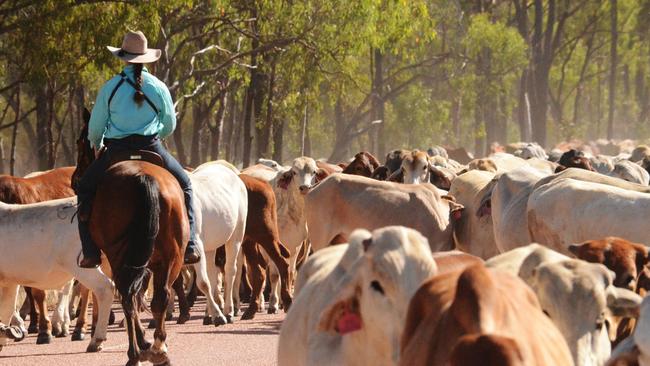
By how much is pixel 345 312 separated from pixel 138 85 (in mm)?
6259

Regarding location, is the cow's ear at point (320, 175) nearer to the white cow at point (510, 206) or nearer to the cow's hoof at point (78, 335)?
the white cow at point (510, 206)

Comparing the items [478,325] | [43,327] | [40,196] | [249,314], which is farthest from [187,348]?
[478,325]

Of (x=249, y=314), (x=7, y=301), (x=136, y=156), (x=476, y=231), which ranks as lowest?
(x=249, y=314)

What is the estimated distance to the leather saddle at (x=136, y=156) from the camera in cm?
1236

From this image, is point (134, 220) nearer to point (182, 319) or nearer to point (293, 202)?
point (182, 319)

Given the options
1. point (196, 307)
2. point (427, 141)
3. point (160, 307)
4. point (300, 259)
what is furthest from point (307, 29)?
point (427, 141)

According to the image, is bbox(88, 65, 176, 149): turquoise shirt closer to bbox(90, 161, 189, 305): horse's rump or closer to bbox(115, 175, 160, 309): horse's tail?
bbox(90, 161, 189, 305): horse's rump

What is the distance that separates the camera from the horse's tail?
11594 mm

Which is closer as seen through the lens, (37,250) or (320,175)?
(37,250)

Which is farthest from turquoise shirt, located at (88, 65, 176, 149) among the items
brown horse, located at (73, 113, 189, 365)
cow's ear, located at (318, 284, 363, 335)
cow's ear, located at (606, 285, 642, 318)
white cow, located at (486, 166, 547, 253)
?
cow's ear, located at (318, 284, 363, 335)

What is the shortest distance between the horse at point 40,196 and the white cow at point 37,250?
0.80 metres

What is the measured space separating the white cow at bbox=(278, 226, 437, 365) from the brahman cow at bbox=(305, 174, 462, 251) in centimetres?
974

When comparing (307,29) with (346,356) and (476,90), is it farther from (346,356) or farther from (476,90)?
(476,90)

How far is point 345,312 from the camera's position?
672 centimetres
